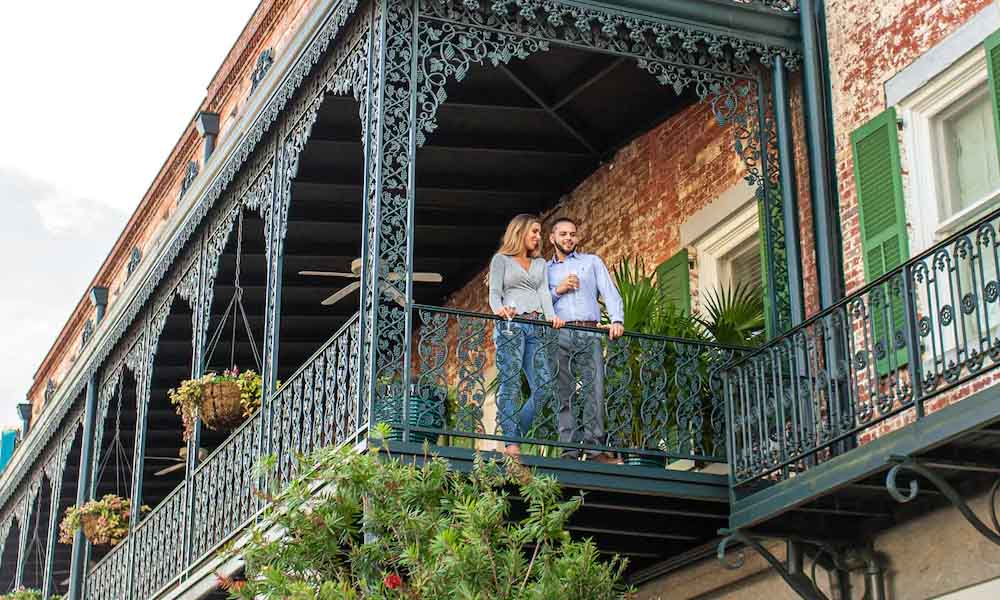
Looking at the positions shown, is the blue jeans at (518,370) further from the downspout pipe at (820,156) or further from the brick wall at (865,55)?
the brick wall at (865,55)

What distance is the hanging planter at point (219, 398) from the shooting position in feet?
46.0

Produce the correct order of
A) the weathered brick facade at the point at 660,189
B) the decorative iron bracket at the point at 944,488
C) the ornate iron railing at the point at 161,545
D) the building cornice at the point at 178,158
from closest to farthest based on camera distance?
1. the decorative iron bracket at the point at 944,488
2. the weathered brick facade at the point at 660,189
3. the ornate iron railing at the point at 161,545
4. the building cornice at the point at 178,158

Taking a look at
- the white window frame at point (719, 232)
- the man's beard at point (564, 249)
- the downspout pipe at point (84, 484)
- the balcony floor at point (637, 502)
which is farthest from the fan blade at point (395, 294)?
the downspout pipe at point (84, 484)

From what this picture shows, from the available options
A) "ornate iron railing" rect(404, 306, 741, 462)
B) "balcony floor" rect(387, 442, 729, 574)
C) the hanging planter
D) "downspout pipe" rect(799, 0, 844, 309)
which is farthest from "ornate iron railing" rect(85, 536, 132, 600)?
"downspout pipe" rect(799, 0, 844, 309)

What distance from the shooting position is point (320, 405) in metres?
11.4

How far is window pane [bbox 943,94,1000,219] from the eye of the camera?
1034 centimetres

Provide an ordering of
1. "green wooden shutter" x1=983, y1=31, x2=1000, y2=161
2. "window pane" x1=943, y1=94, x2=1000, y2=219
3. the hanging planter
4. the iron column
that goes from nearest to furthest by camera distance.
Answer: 1. "green wooden shutter" x1=983, y1=31, x2=1000, y2=161
2. "window pane" x1=943, y1=94, x2=1000, y2=219
3. the iron column
4. the hanging planter

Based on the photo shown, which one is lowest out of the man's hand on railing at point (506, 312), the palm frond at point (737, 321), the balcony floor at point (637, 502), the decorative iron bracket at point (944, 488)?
the decorative iron bracket at point (944, 488)

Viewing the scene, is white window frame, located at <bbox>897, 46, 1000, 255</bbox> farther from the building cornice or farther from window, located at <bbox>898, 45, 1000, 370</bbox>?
the building cornice

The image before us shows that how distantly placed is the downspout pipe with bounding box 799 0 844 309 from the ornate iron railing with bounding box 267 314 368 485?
3195mm

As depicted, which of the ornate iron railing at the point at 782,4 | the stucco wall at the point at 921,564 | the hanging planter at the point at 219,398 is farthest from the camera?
the hanging planter at the point at 219,398

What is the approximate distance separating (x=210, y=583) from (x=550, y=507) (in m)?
4.51

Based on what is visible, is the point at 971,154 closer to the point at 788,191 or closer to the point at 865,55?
the point at 865,55

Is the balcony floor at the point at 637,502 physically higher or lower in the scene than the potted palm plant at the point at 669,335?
lower
